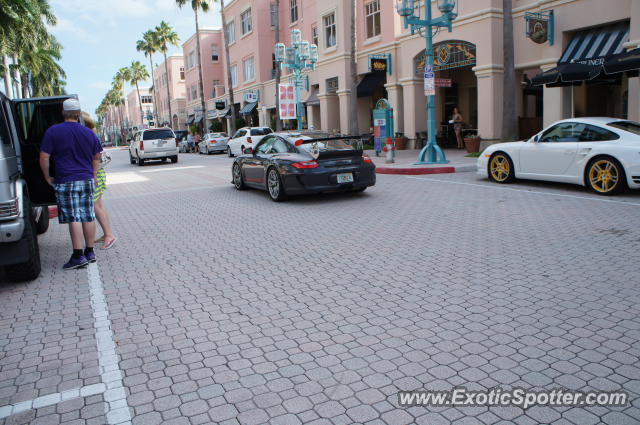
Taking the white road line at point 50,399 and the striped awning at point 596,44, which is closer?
the white road line at point 50,399

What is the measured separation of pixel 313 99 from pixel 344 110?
184 inches

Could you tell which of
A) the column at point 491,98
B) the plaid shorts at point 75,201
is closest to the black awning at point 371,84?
the column at point 491,98

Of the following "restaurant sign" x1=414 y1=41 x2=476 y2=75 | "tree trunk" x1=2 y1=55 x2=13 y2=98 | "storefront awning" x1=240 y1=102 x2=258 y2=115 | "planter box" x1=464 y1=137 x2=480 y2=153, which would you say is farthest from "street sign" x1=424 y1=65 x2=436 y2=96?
"storefront awning" x1=240 y1=102 x2=258 y2=115

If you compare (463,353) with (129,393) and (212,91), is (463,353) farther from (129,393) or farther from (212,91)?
(212,91)

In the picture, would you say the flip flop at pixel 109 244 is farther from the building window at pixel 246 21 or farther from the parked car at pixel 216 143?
the building window at pixel 246 21

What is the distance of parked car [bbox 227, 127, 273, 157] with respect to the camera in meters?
27.9

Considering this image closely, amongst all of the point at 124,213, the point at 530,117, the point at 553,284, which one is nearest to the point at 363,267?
the point at 553,284

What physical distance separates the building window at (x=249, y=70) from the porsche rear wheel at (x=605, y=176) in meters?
36.3

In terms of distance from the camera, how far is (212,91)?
57.0 m

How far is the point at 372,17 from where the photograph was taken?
2808 centimetres

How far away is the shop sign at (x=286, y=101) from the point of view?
78.9ft

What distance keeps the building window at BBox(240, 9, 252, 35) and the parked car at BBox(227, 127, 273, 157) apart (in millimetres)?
17729

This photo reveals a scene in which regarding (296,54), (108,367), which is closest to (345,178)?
(108,367)

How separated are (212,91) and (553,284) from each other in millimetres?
55742
